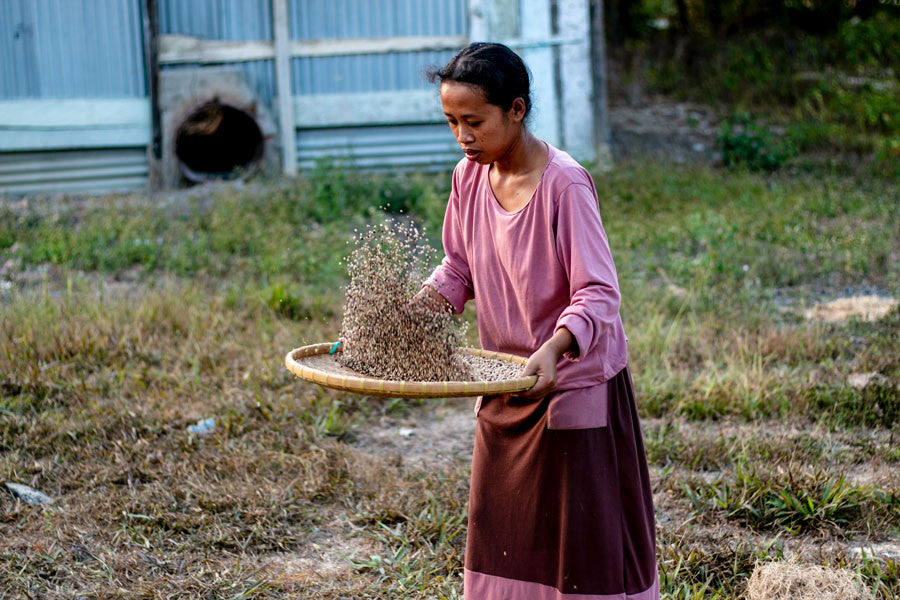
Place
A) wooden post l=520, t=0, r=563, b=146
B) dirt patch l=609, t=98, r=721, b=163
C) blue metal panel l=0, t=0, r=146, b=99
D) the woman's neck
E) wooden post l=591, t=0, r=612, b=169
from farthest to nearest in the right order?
dirt patch l=609, t=98, r=721, b=163 → wooden post l=591, t=0, r=612, b=169 → wooden post l=520, t=0, r=563, b=146 → blue metal panel l=0, t=0, r=146, b=99 → the woman's neck

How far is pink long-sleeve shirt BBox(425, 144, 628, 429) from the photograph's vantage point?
2.07m

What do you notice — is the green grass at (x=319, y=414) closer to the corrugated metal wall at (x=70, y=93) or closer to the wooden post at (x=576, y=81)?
the corrugated metal wall at (x=70, y=93)

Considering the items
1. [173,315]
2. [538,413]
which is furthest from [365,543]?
[173,315]

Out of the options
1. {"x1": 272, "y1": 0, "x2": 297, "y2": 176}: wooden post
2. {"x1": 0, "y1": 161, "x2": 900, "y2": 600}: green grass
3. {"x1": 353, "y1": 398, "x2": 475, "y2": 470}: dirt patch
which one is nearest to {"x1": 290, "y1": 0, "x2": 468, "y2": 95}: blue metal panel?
{"x1": 272, "y1": 0, "x2": 297, "y2": 176}: wooden post

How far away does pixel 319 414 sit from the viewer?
416cm

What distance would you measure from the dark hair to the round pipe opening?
20.9 feet

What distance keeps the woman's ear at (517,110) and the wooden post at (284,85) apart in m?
6.70

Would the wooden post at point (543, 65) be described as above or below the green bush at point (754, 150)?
above

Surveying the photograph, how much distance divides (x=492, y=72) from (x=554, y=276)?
49 cm

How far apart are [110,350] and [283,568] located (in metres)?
2.12

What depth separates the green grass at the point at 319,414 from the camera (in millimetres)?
3092

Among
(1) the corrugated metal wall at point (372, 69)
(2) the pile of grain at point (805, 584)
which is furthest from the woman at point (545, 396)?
(1) the corrugated metal wall at point (372, 69)

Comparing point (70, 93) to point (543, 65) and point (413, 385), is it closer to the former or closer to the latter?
point (543, 65)

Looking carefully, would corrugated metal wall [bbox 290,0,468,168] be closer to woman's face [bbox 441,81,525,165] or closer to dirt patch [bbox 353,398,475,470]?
dirt patch [bbox 353,398,475,470]
